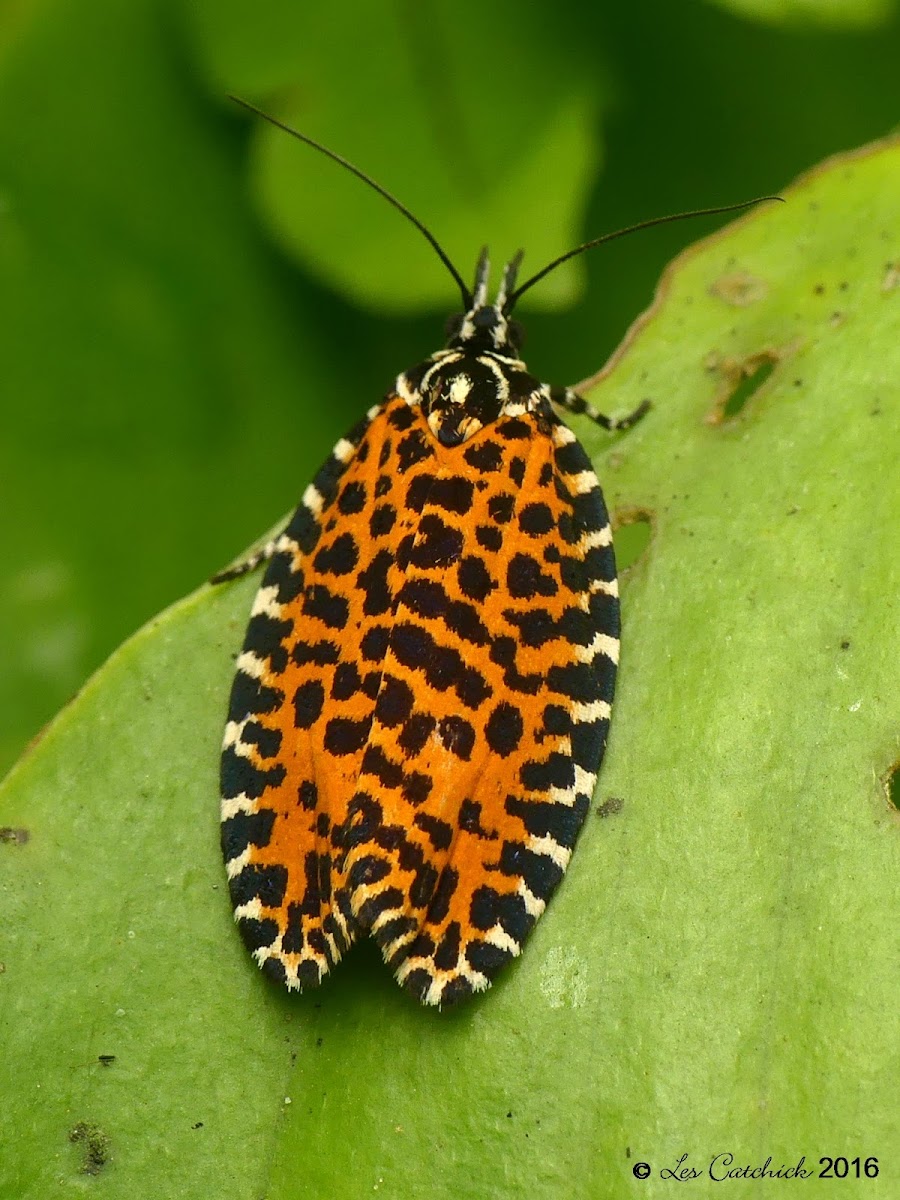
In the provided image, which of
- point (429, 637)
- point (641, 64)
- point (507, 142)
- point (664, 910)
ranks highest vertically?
point (641, 64)

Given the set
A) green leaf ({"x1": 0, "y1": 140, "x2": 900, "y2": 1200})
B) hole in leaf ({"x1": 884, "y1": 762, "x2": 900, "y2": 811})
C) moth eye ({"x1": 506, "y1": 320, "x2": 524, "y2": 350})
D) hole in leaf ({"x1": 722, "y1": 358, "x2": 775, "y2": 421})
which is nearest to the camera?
green leaf ({"x1": 0, "y1": 140, "x2": 900, "y2": 1200})

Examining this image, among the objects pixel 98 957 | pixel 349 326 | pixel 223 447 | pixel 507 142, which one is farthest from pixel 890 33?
pixel 98 957

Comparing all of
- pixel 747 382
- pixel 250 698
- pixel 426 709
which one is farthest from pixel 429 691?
pixel 747 382

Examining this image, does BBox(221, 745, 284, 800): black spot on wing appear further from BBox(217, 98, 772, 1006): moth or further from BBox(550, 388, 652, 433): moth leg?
BBox(550, 388, 652, 433): moth leg


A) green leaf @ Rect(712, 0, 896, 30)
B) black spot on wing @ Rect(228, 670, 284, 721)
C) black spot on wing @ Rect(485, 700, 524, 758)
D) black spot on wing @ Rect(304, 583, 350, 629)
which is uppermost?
green leaf @ Rect(712, 0, 896, 30)

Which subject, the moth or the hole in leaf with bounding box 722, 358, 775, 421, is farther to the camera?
the hole in leaf with bounding box 722, 358, 775, 421

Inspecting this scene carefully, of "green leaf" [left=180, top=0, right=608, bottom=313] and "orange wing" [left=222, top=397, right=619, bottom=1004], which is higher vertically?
"green leaf" [left=180, top=0, right=608, bottom=313]

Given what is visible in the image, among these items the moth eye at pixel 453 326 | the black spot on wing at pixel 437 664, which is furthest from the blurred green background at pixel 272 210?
the black spot on wing at pixel 437 664

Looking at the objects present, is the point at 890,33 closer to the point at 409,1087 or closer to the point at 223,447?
the point at 223,447

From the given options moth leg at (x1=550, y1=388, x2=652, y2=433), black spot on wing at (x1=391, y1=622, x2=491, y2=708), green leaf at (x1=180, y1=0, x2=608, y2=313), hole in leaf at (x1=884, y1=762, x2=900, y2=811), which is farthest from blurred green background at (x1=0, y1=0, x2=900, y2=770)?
hole in leaf at (x1=884, y1=762, x2=900, y2=811)
